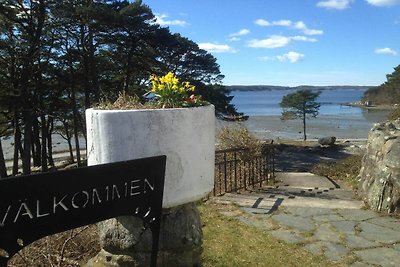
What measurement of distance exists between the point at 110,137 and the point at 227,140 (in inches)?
310

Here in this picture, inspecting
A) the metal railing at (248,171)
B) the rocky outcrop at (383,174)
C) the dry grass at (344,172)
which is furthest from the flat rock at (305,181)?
the rocky outcrop at (383,174)

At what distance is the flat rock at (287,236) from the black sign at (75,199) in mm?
2322

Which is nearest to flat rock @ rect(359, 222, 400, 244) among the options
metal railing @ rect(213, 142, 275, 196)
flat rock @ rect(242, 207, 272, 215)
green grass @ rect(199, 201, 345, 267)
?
green grass @ rect(199, 201, 345, 267)

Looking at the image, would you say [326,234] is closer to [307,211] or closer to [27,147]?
[307,211]

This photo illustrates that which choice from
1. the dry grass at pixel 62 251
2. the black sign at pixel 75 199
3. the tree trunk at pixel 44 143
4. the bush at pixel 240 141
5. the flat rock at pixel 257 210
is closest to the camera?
the black sign at pixel 75 199

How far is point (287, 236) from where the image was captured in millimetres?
4609

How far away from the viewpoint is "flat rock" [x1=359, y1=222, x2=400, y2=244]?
14.6 ft

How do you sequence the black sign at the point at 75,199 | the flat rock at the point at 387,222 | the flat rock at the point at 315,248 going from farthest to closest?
the flat rock at the point at 387,222
the flat rock at the point at 315,248
the black sign at the point at 75,199

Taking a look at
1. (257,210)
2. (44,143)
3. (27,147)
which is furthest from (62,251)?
(44,143)

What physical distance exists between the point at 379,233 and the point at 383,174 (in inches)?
53.3

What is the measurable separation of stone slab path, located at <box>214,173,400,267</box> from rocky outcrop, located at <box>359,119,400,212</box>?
0.21 metres

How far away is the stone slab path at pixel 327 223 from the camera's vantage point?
412 centimetres

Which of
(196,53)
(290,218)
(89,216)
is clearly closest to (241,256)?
(290,218)

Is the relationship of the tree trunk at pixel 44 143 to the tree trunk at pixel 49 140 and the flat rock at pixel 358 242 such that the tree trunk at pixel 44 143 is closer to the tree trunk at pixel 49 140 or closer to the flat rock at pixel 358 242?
the tree trunk at pixel 49 140
